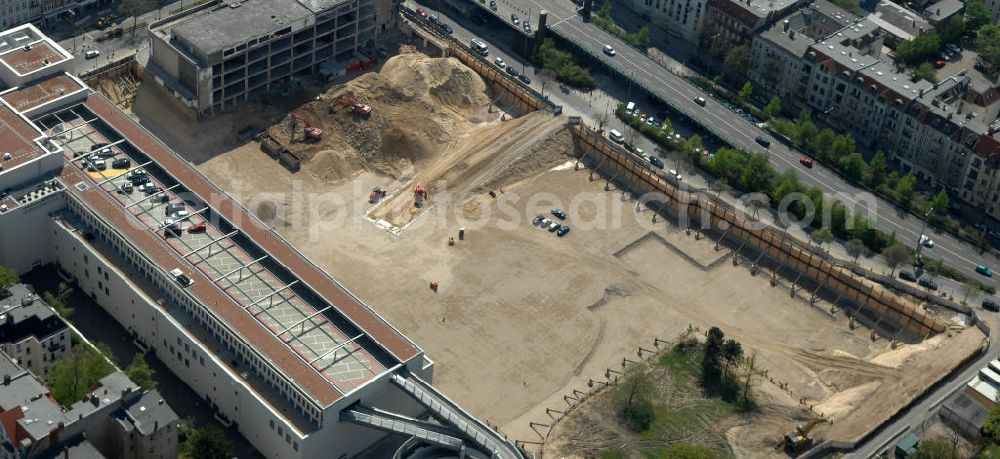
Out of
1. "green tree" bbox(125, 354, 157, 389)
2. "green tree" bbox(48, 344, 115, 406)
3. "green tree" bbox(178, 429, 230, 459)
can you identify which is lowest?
"green tree" bbox(178, 429, 230, 459)

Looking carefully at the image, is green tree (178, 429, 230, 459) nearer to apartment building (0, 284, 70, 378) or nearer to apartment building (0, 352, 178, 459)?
apartment building (0, 352, 178, 459)

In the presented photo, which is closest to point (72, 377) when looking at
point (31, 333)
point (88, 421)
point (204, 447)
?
point (31, 333)

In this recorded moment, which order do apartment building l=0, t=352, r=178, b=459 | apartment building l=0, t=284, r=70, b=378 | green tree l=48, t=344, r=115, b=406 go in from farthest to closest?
apartment building l=0, t=284, r=70, b=378 → green tree l=48, t=344, r=115, b=406 → apartment building l=0, t=352, r=178, b=459

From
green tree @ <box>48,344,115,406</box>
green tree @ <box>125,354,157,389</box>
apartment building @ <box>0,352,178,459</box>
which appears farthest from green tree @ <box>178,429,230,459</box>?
green tree @ <box>48,344,115,406</box>

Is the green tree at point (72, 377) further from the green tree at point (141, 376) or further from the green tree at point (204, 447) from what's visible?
the green tree at point (204, 447)

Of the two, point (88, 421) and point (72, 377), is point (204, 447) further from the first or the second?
point (72, 377)

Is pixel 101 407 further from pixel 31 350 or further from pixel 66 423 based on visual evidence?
pixel 31 350
